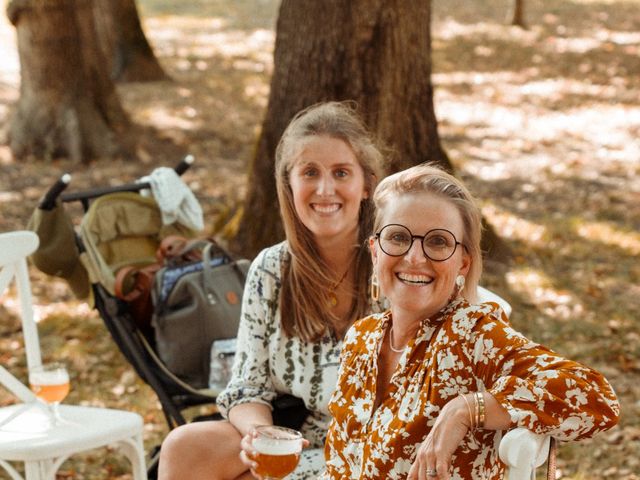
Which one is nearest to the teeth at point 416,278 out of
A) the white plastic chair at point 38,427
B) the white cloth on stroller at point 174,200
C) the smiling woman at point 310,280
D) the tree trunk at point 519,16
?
the smiling woman at point 310,280

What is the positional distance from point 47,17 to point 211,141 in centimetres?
245

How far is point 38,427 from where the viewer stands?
12.0ft

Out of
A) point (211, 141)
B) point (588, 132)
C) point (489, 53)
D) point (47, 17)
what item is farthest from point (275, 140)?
point (489, 53)

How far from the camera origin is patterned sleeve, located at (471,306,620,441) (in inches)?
86.4

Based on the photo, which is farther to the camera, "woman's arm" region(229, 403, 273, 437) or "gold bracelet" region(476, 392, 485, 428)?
"woman's arm" region(229, 403, 273, 437)

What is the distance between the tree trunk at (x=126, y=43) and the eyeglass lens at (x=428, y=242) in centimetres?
1250

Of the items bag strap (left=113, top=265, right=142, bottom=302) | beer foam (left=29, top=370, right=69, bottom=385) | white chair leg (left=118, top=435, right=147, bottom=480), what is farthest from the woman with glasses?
bag strap (left=113, top=265, right=142, bottom=302)

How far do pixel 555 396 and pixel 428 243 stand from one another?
53 cm

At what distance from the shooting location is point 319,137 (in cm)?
339

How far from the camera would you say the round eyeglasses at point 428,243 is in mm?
2545

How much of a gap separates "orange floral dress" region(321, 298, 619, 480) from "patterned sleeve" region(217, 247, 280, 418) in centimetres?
69

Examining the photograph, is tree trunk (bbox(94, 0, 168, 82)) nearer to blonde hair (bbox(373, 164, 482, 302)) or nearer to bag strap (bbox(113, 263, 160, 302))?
bag strap (bbox(113, 263, 160, 302))

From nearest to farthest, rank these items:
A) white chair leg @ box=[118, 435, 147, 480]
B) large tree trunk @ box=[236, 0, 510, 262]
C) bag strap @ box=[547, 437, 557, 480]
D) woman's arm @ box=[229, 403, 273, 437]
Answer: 1. bag strap @ box=[547, 437, 557, 480]
2. woman's arm @ box=[229, 403, 273, 437]
3. white chair leg @ box=[118, 435, 147, 480]
4. large tree trunk @ box=[236, 0, 510, 262]

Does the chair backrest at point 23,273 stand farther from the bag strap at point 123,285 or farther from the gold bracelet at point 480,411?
the gold bracelet at point 480,411
